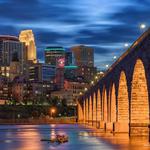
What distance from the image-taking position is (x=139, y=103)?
259 feet

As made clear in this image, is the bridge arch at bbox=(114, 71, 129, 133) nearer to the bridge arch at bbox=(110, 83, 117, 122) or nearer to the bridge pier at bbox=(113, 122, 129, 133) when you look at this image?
the bridge pier at bbox=(113, 122, 129, 133)

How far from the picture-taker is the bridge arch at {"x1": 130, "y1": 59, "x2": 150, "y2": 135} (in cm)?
7744

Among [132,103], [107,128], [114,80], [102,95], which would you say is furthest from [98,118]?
[132,103]

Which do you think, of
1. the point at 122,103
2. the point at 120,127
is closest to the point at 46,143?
the point at 120,127

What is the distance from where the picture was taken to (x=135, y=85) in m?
78.1

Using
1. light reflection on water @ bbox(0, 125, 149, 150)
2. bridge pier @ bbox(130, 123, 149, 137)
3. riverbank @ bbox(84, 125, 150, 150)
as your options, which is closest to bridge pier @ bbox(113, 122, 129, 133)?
light reflection on water @ bbox(0, 125, 149, 150)

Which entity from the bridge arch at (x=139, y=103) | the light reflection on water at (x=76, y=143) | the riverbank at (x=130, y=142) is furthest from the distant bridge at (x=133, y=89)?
the riverbank at (x=130, y=142)

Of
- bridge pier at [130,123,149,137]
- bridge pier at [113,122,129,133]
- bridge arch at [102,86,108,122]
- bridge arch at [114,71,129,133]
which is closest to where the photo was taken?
bridge pier at [130,123,149,137]

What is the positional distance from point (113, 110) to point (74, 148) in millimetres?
52342

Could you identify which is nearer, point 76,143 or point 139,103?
point 76,143

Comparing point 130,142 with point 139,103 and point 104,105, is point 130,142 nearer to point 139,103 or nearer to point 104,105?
point 139,103

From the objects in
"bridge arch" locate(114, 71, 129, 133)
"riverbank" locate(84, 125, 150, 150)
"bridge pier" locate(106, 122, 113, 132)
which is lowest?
"bridge pier" locate(106, 122, 113, 132)

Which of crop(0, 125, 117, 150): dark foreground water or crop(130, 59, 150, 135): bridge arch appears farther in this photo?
crop(130, 59, 150, 135): bridge arch

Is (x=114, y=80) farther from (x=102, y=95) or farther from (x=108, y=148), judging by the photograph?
(x=108, y=148)
